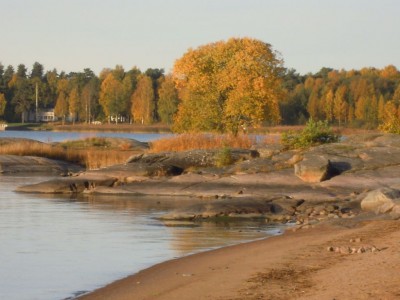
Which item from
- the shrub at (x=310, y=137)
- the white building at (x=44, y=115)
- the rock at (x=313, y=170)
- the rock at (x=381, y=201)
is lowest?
the rock at (x=381, y=201)

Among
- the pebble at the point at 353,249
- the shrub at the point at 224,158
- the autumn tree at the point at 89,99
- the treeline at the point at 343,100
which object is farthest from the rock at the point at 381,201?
the autumn tree at the point at 89,99

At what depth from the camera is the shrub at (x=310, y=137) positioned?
35.1 m

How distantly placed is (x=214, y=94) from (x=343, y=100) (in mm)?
83938

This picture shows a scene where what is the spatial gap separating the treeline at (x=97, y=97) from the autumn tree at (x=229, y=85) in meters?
74.7

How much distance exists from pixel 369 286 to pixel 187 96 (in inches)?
1578

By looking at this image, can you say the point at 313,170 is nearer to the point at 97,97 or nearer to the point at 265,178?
the point at 265,178

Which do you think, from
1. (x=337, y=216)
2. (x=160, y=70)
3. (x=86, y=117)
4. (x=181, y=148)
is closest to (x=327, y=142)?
(x=181, y=148)

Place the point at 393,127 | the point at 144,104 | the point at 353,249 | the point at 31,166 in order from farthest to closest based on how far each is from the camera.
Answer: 1. the point at 144,104
2. the point at 31,166
3. the point at 393,127
4. the point at 353,249

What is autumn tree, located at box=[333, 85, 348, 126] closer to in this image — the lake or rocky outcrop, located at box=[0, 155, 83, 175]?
rocky outcrop, located at box=[0, 155, 83, 175]

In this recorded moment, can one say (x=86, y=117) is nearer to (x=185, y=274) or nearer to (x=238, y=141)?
(x=238, y=141)

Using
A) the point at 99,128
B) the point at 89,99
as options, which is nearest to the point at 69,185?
the point at 99,128

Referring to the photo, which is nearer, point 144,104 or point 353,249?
point 353,249

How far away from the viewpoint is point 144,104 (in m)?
140

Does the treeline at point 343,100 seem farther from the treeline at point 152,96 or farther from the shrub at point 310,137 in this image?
the shrub at point 310,137
